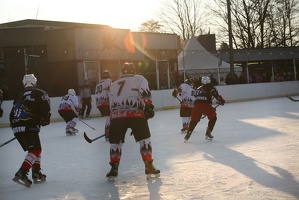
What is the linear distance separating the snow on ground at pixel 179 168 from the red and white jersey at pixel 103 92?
92 centimetres

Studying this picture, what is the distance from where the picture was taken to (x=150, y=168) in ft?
19.6

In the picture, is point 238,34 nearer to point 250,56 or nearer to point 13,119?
point 250,56

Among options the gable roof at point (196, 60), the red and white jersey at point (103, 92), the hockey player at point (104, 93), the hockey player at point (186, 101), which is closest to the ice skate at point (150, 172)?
the hockey player at point (104, 93)

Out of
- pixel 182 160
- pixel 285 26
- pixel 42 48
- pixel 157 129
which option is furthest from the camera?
pixel 285 26

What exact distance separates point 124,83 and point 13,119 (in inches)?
53.0

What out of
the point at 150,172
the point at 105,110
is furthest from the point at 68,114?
the point at 150,172

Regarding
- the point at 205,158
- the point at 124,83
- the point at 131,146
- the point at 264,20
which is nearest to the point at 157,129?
the point at 131,146

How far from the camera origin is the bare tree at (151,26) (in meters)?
50.2

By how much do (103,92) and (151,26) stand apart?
42078 millimetres

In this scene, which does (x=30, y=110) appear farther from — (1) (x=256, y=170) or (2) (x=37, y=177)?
(1) (x=256, y=170)

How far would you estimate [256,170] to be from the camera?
6082 mm

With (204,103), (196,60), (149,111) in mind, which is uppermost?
(196,60)

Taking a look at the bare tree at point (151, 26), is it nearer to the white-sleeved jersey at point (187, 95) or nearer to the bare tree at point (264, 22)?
the bare tree at point (264, 22)

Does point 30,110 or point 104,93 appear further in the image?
point 104,93
